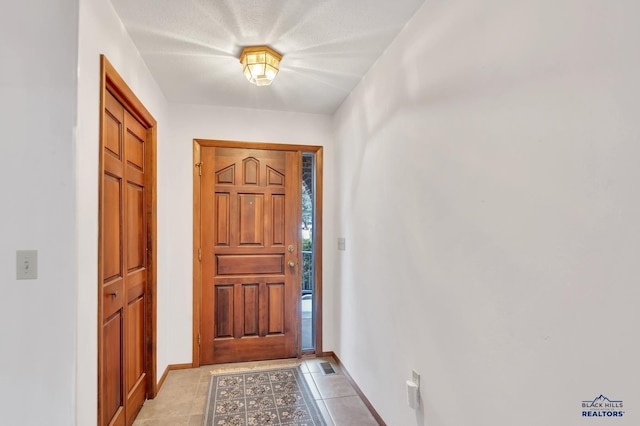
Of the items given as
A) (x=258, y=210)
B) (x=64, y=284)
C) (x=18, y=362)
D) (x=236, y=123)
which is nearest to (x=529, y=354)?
(x=64, y=284)

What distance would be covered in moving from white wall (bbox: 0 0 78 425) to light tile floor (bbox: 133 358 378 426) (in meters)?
1.08

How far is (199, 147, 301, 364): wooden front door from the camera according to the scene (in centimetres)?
301

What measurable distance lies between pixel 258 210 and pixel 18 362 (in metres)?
2.03

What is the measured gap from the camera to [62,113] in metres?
1.29

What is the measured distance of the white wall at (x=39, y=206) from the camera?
127 centimetres

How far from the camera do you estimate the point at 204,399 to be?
240 centimetres

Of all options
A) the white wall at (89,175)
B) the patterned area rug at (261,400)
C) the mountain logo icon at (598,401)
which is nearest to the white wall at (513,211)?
the mountain logo icon at (598,401)

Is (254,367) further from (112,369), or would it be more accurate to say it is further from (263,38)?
(263,38)

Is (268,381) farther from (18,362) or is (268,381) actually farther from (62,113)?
(62,113)

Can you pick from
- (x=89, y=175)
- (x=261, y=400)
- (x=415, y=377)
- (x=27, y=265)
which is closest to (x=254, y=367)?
(x=261, y=400)

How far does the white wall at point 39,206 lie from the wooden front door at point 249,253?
1.70 metres

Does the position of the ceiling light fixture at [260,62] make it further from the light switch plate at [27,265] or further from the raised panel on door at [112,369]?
the raised panel on door at [112,369]

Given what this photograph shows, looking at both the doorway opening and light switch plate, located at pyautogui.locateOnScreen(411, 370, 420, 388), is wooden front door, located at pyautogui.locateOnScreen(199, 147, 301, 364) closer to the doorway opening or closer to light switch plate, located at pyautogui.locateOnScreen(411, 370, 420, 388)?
the doorway opening

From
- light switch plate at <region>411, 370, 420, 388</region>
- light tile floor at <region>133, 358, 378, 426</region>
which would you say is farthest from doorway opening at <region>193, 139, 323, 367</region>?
light switch plate at <region>411, 370, 420, 388</region>
